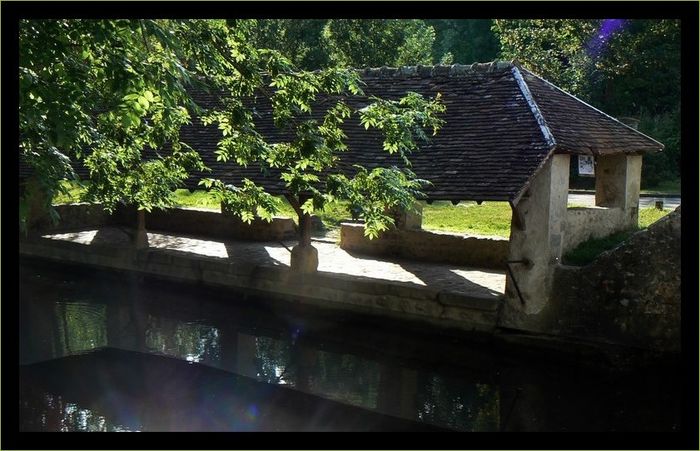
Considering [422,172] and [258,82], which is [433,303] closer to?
[422,172]

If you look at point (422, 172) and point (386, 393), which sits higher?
point (422, 172)

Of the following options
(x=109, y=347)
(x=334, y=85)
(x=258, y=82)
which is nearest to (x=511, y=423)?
(x=334, y=85)

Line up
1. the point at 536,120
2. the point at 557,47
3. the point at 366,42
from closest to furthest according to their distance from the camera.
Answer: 1. the point at 536,120
2. the point at 366,42
3. the point at 557,47

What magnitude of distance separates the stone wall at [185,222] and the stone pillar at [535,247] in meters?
5.57

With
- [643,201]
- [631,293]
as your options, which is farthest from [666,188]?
[631,293]

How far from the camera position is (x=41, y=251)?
12203 millimetres

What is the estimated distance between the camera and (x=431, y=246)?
410 inches

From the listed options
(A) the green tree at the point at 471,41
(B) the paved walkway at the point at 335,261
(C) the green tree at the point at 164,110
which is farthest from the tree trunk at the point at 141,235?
(A) the green tree at the point at 471,41

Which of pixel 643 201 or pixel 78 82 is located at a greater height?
pixel 78 82

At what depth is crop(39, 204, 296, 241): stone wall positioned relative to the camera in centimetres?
1230

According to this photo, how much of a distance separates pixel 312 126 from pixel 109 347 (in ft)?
12.1

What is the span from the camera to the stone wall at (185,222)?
12.3 metres

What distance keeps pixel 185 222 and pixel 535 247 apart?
7.72 metres

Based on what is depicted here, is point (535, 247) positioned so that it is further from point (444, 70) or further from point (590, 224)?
point (444, 70)
